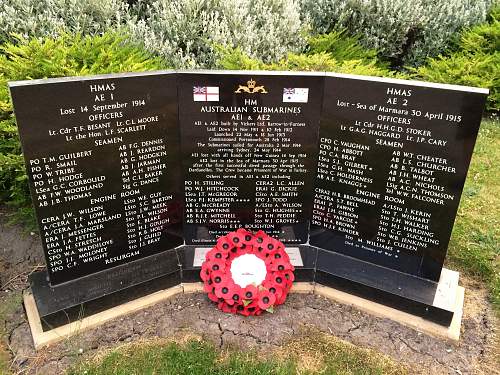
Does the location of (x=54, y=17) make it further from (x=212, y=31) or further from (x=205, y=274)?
(x=205, y=274)

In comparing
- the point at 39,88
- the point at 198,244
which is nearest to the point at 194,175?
the point at 198,244

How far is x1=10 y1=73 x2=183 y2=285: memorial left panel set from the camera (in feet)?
12.3

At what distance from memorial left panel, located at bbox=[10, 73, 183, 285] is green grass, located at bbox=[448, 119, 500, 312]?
3175 millimetres

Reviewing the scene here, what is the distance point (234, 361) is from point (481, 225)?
146 inches

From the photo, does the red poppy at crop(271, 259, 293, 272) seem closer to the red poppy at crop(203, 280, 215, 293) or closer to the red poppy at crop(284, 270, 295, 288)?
the red poppy at crop(284, 270, 295, 288)

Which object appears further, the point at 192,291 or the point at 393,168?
the point at 192,291

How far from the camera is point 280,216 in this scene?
483 cm

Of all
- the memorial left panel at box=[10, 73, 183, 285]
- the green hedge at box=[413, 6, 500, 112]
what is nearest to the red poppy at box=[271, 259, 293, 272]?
the memorial left panel at box=[10, 73, 183, 285]

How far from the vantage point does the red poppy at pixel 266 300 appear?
13.9ft

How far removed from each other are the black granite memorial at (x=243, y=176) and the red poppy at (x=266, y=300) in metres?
0.50

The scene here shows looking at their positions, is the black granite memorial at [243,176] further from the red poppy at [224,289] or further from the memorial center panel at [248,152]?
the red poppy at [224,289]

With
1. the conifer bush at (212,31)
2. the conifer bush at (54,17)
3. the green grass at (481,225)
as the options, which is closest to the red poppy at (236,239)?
the green grass at (481,225)

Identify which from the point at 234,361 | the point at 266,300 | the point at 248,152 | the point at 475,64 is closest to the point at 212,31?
the point at 248,152

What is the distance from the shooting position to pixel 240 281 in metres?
4.36
